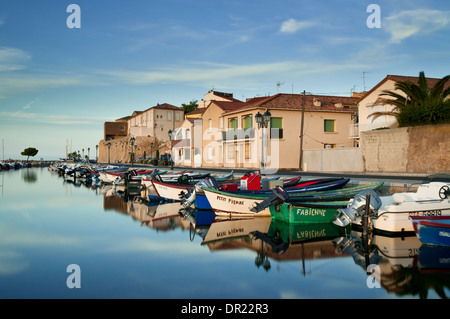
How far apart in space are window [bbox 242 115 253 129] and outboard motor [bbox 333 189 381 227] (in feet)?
105

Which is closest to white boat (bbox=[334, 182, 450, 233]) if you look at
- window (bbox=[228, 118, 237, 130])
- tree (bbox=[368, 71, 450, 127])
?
tree (bbox=[368, 71, 450, 127])

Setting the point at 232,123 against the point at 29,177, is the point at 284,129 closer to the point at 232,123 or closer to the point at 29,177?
the point at 232,123

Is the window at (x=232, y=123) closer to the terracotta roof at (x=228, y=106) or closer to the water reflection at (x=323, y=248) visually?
the terracotta roof at (x=228, y=106)

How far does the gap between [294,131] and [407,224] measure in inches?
1227

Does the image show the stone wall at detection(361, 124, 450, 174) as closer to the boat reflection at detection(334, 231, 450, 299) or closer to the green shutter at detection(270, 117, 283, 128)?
the green shutter at detection(270, 117, 283, 128)

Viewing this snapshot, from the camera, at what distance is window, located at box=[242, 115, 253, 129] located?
43422 millimetres

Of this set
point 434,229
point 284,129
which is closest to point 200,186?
point 434,229

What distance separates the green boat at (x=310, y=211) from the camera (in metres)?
13.1

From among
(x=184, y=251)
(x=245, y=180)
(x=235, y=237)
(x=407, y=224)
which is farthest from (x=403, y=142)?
(x=184, y=251)

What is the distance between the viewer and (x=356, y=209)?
11609 mm

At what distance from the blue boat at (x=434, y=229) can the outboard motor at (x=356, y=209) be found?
1468 mm

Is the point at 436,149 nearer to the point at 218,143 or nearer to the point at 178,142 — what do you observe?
the point at 218,143

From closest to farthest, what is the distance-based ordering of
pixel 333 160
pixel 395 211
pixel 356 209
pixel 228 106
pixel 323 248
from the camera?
1. pixel 323 248
2. pixel 395 211
3. pixel 356 209
4. pixel 333 160
5. pixel 228 106

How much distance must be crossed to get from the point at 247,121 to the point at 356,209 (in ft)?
109
